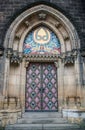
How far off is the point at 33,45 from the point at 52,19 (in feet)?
5.13

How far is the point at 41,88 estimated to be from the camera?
8297 millimetres

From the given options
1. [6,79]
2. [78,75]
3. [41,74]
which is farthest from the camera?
[41,74]

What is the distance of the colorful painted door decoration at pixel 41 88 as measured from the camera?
26.8 ft

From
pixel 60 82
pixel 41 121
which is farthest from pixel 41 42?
pixel 41 121

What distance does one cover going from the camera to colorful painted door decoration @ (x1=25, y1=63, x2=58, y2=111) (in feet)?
26.8

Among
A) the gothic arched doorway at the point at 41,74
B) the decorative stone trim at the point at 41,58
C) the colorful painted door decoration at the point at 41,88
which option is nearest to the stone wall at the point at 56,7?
the gothic arched doorway at the point at 41,74

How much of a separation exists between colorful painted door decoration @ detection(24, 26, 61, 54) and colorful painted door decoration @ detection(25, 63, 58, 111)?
67 cm

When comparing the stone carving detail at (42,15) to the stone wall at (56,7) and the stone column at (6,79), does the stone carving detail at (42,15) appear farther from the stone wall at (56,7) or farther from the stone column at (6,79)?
the stone column at (6,79)

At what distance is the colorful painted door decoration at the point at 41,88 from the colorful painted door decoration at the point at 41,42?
0.67 m

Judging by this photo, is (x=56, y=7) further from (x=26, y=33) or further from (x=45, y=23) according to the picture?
(x=26, y=33)

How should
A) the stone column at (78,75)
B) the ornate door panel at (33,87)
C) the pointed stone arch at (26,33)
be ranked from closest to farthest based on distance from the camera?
the stone column at (78,75) < the pointed stone arch at (26,33) < the ornate door panel at (33,87)

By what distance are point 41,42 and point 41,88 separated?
2.22 m

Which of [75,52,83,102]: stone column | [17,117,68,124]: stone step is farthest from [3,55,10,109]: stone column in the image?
[75,52,83,102]: stone column

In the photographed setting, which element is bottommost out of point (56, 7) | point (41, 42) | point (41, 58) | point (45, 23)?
point (41, 58)
